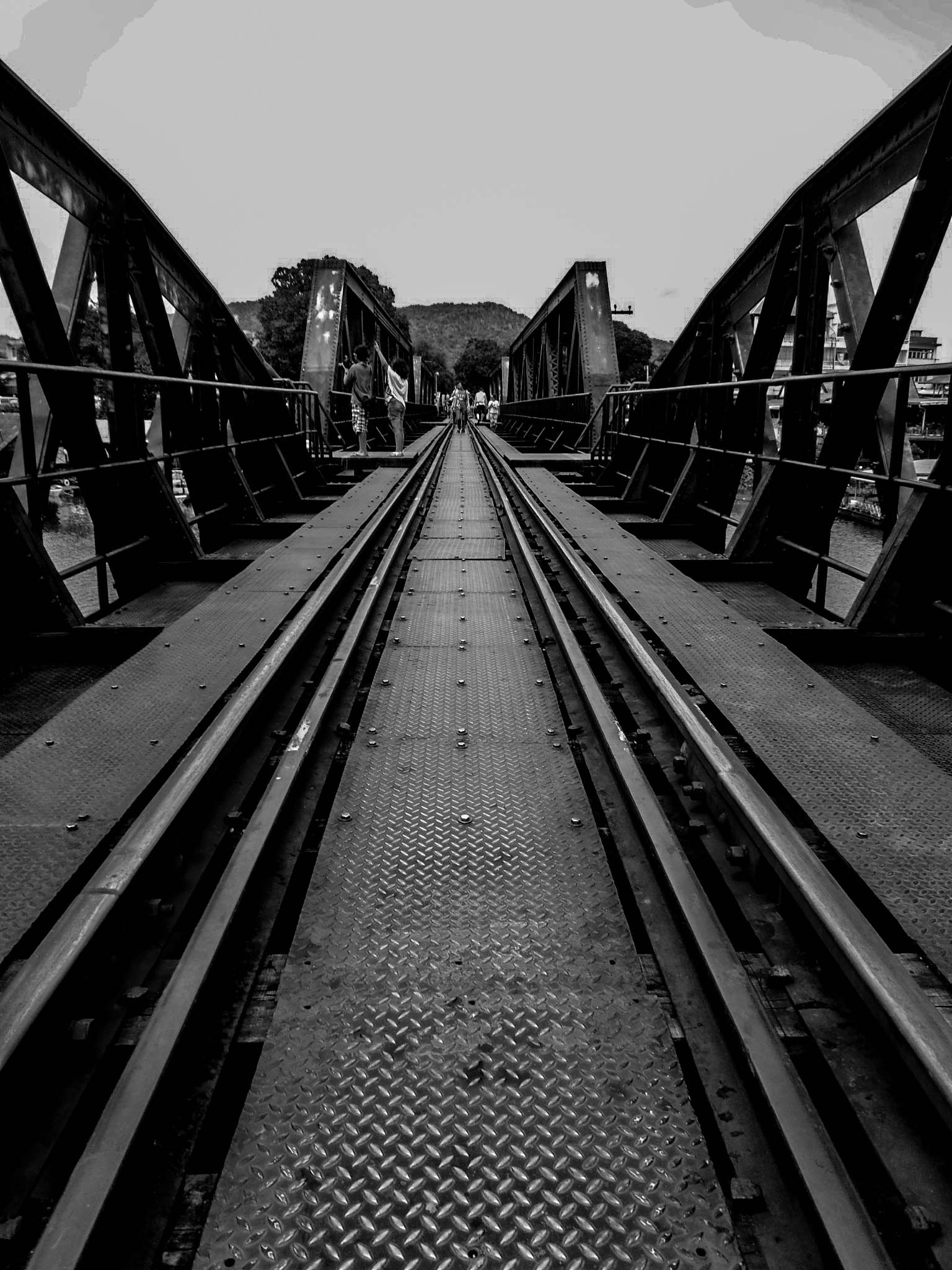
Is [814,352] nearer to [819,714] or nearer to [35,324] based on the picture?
[819,714]

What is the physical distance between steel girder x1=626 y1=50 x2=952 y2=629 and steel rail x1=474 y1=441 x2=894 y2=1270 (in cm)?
230

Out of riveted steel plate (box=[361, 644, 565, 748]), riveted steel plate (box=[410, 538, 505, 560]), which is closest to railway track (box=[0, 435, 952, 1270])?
riveted steel plate (box=[361, 644, 565, 748])

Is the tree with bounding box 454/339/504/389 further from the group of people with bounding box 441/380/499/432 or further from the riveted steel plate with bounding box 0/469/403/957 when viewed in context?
the riveted steel plate with bounding box 0/469/403/957

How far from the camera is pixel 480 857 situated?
259 cm

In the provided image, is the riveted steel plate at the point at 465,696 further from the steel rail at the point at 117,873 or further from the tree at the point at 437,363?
the tree at the point at 437,363

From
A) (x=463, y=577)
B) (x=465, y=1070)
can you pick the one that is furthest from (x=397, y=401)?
(x=465, y=1070)

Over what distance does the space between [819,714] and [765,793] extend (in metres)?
0.88

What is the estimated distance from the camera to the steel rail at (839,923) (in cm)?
165

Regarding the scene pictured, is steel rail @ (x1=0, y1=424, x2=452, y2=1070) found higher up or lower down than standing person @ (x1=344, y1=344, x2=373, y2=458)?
lower down

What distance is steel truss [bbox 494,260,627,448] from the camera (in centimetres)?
1566

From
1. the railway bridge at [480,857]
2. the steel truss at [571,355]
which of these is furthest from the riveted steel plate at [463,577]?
the steel truss at [571,355]

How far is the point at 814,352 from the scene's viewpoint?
6.18 metres

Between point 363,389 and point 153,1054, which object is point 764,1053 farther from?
point 363,389

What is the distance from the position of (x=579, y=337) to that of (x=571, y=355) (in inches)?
56.7
